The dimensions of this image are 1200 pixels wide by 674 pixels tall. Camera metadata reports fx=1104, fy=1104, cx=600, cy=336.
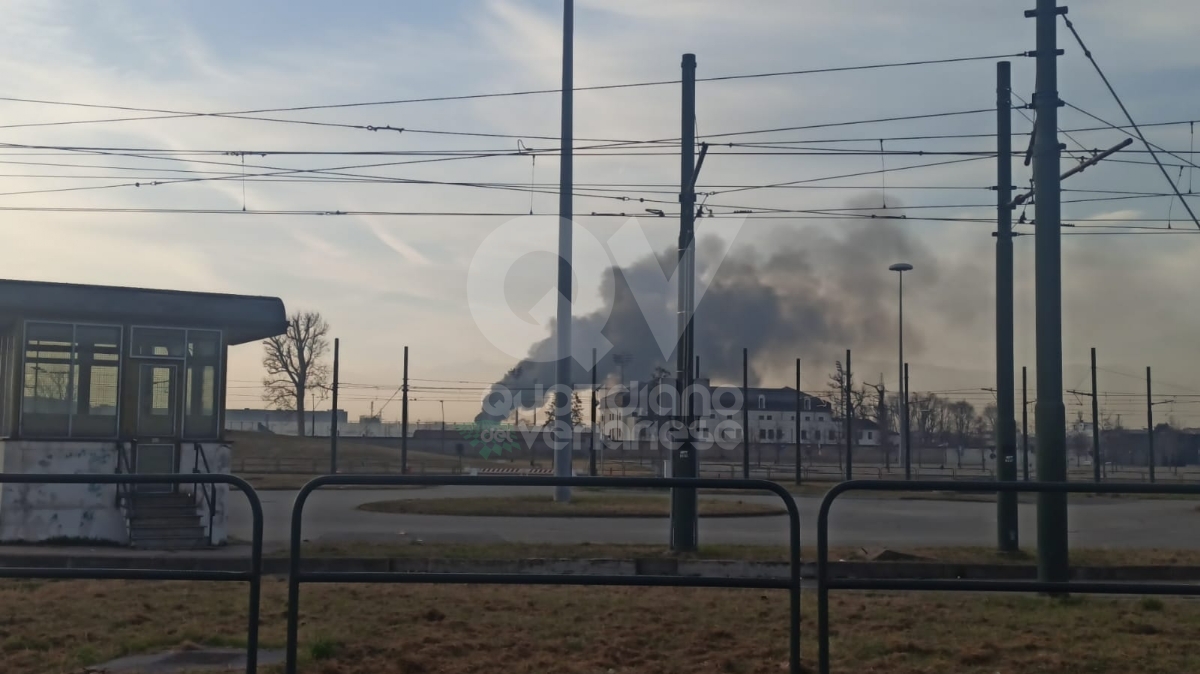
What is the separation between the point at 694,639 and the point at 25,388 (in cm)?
1285

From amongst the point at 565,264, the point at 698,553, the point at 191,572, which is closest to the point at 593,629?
the point at 191,572

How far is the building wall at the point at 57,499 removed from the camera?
53.5 ft

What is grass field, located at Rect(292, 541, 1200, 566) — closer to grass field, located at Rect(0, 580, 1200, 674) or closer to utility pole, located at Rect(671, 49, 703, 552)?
utility pole, located at Rect(671, 49, 703, 552)

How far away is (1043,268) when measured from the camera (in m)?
10.6

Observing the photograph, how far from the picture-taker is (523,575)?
594 centimetres

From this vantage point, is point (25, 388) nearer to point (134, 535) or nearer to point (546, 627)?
point (134, 535)

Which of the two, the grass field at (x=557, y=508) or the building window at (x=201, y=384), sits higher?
the building window at (x=201, y=384)

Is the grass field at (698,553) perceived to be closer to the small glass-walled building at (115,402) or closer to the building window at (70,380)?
the small glass-walled building at (115,402)

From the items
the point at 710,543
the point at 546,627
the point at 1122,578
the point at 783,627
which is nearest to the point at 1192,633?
the point at 783,627

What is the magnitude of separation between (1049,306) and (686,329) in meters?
5.57

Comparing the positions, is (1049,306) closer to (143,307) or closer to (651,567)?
(651,567)

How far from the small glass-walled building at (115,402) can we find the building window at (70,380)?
0.02m

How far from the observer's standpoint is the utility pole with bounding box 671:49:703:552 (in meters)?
14.9

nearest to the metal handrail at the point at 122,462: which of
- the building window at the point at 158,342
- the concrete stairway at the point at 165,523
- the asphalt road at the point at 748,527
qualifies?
the concrete stairway at the point at 165,523
